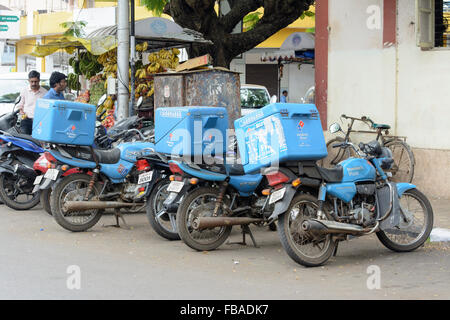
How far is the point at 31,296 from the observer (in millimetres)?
5500

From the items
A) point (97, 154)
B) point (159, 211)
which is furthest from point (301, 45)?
point (159, 211)

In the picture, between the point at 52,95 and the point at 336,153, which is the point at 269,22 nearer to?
the point at 336,153

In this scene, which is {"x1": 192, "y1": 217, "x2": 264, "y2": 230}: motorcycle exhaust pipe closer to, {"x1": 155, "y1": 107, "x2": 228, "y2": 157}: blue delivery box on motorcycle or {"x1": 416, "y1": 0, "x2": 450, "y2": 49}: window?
{"x1": 155, "y1": 107, "x2": 228, "y2": 157}: blue delivery box on motorcycle

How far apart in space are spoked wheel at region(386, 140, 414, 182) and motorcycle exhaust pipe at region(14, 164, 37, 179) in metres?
5.41

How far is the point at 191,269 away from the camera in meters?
6.65

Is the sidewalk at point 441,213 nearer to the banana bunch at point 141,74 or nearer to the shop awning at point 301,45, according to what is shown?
the banana bunch at point 141,74

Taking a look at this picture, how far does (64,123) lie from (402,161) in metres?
5.59

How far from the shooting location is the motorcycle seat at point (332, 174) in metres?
6.93

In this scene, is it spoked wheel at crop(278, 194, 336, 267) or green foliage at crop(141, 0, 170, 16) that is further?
green foliage at crop(141, 0, 170, 16)

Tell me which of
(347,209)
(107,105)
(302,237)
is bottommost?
(302,237)

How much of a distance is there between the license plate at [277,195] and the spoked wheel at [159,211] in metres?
1.67

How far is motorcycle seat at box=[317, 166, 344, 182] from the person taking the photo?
273 inches

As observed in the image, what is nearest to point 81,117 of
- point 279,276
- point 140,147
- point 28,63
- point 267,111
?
point 140,147

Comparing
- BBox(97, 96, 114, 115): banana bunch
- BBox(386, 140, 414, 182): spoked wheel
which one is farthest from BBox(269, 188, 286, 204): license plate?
BBox(97, 96, 114, 115): banana bunch
